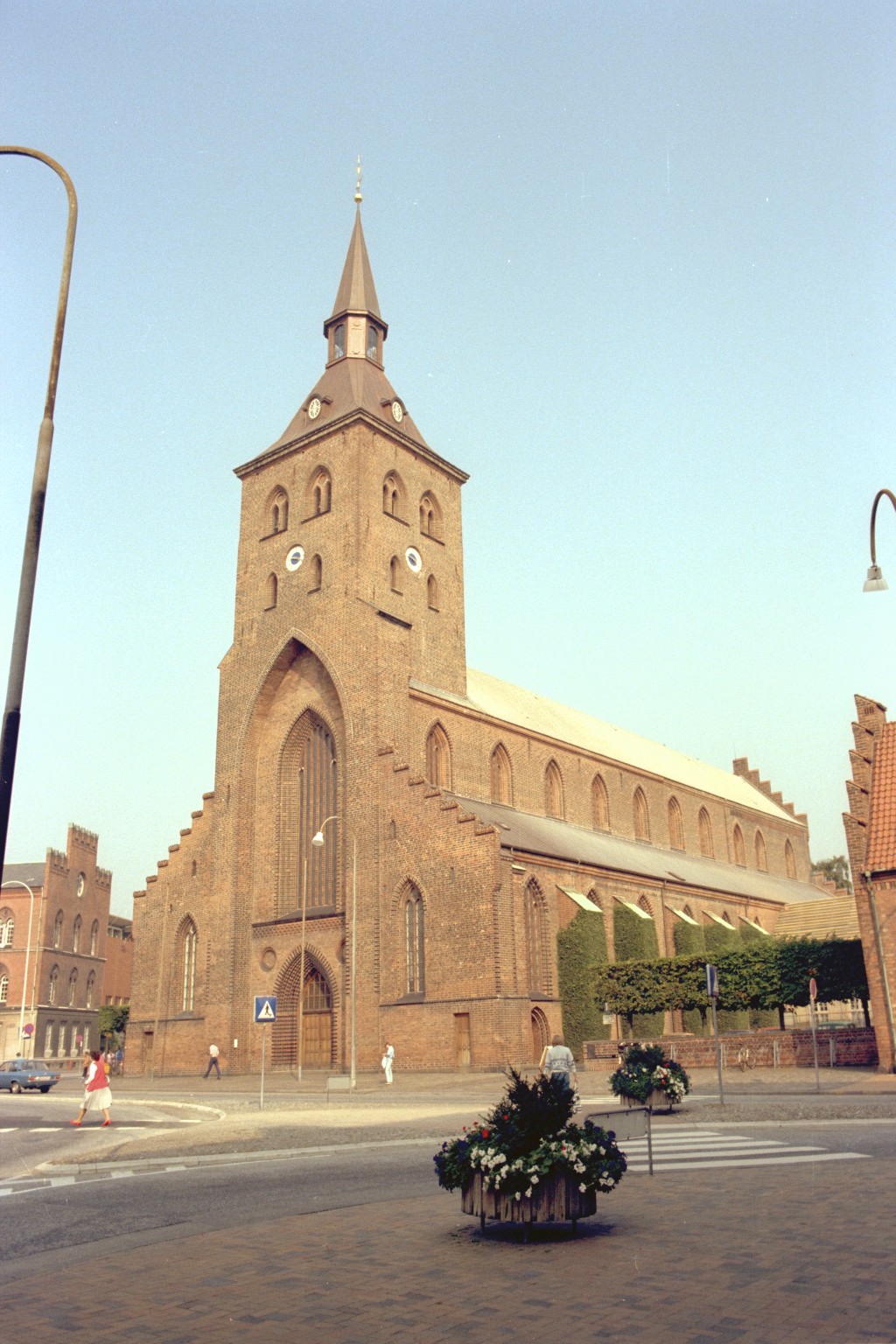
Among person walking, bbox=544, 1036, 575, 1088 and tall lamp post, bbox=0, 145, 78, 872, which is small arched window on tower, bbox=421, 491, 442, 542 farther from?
tall lamp post, bbox=0, 145, 78, 872

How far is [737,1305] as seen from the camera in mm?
6328

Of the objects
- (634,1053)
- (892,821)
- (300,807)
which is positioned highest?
(300,807)

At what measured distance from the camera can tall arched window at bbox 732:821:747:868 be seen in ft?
215

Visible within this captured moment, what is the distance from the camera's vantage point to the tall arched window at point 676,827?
59.6 meters

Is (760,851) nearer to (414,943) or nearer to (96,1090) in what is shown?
(414,943)

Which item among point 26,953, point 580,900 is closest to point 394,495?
point 580,900

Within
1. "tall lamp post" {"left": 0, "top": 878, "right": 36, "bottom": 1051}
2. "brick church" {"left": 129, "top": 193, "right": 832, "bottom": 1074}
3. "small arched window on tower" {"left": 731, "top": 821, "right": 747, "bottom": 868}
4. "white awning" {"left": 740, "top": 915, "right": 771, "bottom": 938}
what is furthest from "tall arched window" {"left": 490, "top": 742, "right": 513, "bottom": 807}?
"tall lamp post" {"left": 0, "top": 878, "right": 36, "bottom": 1051}

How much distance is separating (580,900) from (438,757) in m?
7.89

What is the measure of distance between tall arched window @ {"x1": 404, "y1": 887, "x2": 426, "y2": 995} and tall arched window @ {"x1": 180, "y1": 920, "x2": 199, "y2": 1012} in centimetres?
1062

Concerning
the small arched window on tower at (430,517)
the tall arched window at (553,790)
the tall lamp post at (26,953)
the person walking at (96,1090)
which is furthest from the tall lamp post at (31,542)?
the tall lamp post at (26,953)

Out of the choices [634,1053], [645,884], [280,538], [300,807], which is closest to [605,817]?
[645,884]

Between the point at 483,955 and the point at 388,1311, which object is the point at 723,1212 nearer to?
the point at 388,1311

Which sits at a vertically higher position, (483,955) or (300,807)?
(300,807)

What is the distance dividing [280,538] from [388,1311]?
41914 millimetres
